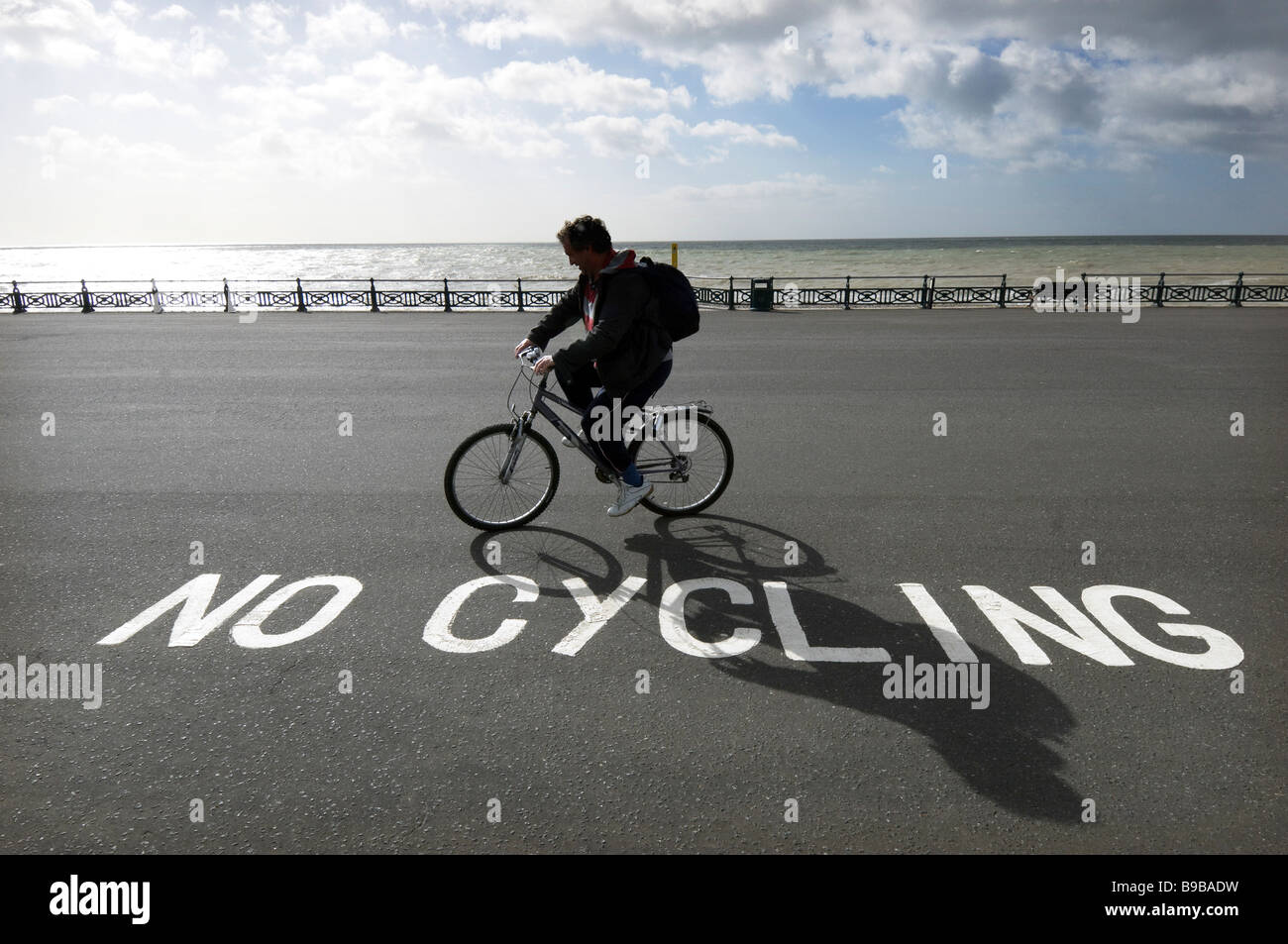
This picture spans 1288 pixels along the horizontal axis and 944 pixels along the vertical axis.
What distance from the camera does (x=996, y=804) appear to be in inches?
108

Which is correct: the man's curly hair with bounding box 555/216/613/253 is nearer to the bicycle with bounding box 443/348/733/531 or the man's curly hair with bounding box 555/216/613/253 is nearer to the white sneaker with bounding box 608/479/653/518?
the bicycle with bounding box 443/348/733/531

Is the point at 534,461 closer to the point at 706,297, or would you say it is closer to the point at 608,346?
the point at 608,346

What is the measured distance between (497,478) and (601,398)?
3.15 ft

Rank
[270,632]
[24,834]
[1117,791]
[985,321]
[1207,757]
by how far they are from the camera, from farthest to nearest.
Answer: [985,321]
[270,632]
[1207,757]
[1117,791]
[24,834]

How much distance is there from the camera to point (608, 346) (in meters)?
4.84

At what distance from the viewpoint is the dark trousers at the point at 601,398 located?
528cm

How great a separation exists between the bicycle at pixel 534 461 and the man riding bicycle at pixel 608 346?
12 centimetres

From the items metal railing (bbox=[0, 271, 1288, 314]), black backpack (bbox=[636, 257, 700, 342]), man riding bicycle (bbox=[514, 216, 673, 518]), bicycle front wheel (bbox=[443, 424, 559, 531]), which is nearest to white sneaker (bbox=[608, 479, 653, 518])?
man riding bicycle (bbox=[514, 216, 673, 518])

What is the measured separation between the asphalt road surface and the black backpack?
1.51m

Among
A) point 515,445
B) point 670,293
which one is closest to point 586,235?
point 670,293

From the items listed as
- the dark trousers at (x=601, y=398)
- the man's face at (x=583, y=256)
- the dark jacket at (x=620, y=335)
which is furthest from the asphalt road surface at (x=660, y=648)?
the man's face at (x=583, y=256)

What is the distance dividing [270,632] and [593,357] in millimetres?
2378
